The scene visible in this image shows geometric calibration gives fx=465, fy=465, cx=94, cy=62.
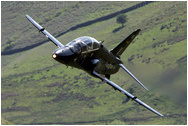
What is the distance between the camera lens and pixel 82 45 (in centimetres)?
5731

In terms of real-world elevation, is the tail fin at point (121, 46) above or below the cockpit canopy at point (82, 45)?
below

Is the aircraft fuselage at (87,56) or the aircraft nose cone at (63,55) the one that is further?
the aircraft fuselage at (87,56)

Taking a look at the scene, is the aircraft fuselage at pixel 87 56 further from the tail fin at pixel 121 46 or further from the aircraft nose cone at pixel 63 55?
the tail fin at pixel 121 46

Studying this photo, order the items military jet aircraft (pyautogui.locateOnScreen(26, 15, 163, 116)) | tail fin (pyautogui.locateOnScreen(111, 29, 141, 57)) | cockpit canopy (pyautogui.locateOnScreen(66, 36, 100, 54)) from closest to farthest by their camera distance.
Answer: military jet aircraft (pyautogui.locateOnScreen(26, 15, 163, 116)) → cockpit canopy (pyautogui.locateOnScreen(66, 36, 100, 54)) → tail fin (pyautogui.locateOnScreen(111, 29, 141, 57))

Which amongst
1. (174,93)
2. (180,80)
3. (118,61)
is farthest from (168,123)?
(118,61)

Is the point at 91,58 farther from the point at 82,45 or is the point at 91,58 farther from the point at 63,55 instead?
the point at 63,55

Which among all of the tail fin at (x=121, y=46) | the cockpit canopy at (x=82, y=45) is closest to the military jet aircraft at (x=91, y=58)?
the cockpit canopy at (x=82, y=45)

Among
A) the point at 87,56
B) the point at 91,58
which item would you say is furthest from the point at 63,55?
the point at 91,58

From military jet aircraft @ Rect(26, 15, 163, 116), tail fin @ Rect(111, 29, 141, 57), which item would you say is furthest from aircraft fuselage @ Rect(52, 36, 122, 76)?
tail fin @ Rect(111, 29, 141, 57)

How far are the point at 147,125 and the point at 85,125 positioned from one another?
26.3 m

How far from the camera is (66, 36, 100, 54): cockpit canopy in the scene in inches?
2222

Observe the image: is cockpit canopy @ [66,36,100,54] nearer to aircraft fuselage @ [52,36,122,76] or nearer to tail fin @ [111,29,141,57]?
aircraft fuselage @ [52,36,122,76]

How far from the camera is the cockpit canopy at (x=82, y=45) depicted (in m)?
56.4

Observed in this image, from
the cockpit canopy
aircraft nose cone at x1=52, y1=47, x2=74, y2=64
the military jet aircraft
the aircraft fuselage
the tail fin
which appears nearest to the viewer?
aircraft nose cone at x1=52, y1=47, x2=74, y2=64
